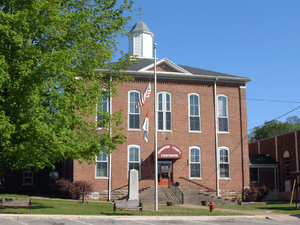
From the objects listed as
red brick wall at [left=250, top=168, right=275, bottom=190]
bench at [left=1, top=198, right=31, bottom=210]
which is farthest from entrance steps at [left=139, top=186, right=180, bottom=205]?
bench at [left=1, top=198, right=31, bottom=210]

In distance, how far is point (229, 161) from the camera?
31.4 metres

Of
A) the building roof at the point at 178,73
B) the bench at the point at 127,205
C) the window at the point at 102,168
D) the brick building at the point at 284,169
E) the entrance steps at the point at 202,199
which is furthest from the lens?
the brick building at the point at 284,169

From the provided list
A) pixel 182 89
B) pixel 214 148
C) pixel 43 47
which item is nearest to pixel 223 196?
pixel 214 148

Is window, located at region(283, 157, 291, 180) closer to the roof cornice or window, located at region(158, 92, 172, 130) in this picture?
the roof cornice

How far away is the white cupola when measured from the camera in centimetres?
3916

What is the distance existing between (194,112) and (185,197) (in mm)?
7491

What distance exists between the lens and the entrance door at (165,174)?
30.2 meters

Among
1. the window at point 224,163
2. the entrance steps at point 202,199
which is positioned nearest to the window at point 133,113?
the entrance steps at point 202,199

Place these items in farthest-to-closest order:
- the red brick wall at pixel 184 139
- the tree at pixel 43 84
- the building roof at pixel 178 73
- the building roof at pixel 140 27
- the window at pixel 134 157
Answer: the building roof at pixel 140 27 < the building roof at pixel 178 73 < the window at pixel 134 157 < the red brick wall at pixel 184 139 < the tree at pixel 43 84

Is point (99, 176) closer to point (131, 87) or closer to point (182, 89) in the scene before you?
point (131, 87)

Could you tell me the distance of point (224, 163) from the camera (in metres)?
31.3

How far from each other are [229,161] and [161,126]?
22.1 feet

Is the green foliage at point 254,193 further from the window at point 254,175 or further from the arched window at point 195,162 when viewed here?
the arched window at point 195,162

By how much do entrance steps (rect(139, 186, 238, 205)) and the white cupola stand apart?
53.0 feet
